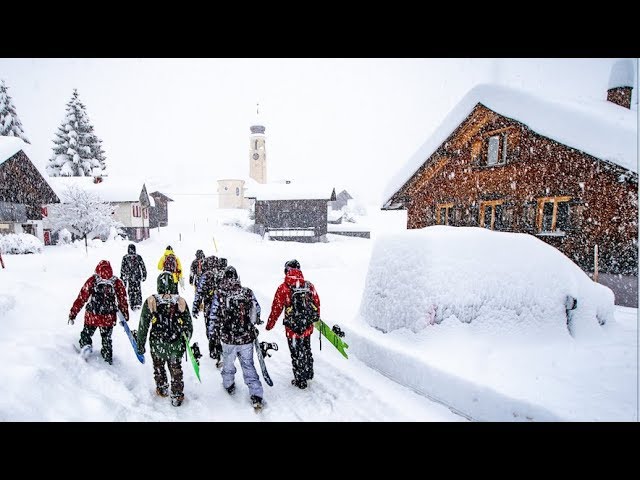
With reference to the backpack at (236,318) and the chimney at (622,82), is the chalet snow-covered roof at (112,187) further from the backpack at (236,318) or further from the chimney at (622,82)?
the chimney at (622,82)

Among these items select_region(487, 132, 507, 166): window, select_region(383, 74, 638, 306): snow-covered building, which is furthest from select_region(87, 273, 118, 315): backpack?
select_region(487, 132, 507, 166): window

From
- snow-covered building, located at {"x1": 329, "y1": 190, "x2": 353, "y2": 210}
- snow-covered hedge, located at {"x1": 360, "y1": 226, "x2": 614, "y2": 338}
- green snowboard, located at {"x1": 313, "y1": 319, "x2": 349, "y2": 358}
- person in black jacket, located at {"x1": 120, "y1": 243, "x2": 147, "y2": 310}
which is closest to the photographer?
snow-covered hedge, located at {"x1": 360, "y1": 226, "x2": 614, "y2": 338}

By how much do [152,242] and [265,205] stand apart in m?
9.67

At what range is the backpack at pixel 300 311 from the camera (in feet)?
15.7

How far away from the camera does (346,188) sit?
55.3 meters

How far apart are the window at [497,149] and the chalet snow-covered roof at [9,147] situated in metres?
20.0

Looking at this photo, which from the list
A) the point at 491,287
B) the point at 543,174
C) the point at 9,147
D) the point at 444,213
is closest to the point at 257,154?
the point at 9,147

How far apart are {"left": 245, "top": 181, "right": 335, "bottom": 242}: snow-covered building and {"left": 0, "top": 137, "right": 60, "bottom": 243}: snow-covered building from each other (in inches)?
583

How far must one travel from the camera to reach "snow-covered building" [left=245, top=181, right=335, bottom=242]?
1192 inches

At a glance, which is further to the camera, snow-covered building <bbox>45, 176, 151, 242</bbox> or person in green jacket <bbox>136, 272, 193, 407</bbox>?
snow-covered building <bbox>45, 176, 151, 242</bbox>

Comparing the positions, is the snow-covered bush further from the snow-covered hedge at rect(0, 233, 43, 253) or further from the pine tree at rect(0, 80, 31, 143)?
the pine tree at rect(0, 80, 31, 143)

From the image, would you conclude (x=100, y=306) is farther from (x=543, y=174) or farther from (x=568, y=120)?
(x=543, y=174)

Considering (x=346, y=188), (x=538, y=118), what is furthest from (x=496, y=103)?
(x=346, y=188)

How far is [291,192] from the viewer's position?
30469 millimetres
